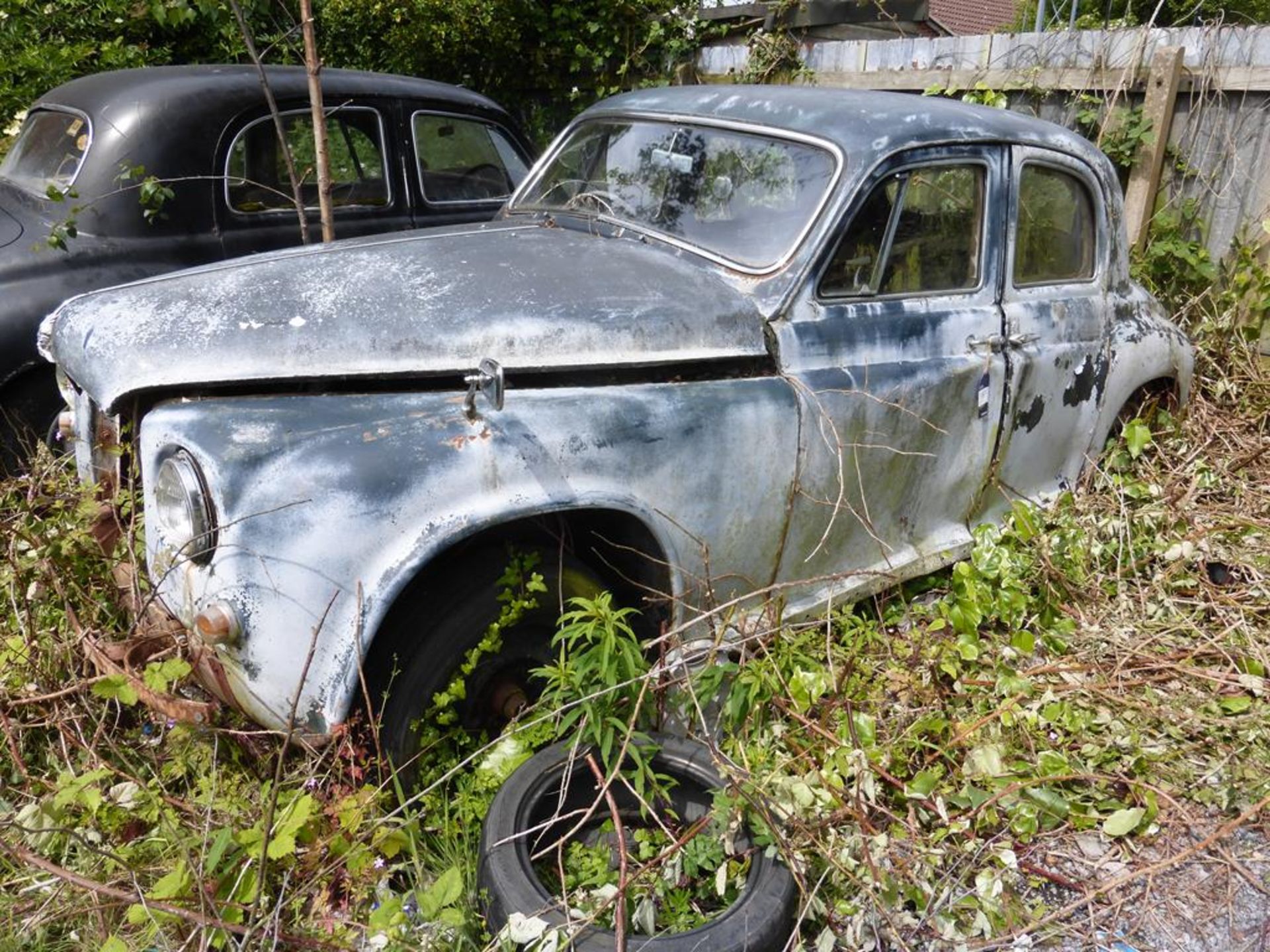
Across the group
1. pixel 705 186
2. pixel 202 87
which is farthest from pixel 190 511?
pixel 202 87

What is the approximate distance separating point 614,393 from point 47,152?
3679mm

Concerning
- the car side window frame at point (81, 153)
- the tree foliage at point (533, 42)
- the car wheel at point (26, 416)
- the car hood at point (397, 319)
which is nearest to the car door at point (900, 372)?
the car hood at point (397, 319)

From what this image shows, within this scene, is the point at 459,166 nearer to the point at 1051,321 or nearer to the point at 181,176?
the point at 181,176

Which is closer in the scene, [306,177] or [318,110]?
[318,110]

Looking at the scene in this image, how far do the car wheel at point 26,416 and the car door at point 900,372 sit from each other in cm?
291

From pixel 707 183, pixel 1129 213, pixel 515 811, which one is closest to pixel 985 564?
pixel 707 183

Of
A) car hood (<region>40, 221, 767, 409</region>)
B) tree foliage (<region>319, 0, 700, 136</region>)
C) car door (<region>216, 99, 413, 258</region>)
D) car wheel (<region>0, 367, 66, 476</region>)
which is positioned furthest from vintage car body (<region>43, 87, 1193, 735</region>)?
tree foliage (<region>319, 0, 700, 136</region>)

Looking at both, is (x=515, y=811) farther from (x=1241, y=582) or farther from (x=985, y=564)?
(x=1241, y=582)

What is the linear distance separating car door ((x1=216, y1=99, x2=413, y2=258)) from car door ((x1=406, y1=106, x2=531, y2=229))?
0.14 meters

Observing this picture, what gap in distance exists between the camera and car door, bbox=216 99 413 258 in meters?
4.76

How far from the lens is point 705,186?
3277 mm

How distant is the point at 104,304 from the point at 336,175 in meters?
2.74

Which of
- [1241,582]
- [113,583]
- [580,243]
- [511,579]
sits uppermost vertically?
[580,243]

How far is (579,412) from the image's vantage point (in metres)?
2.53
